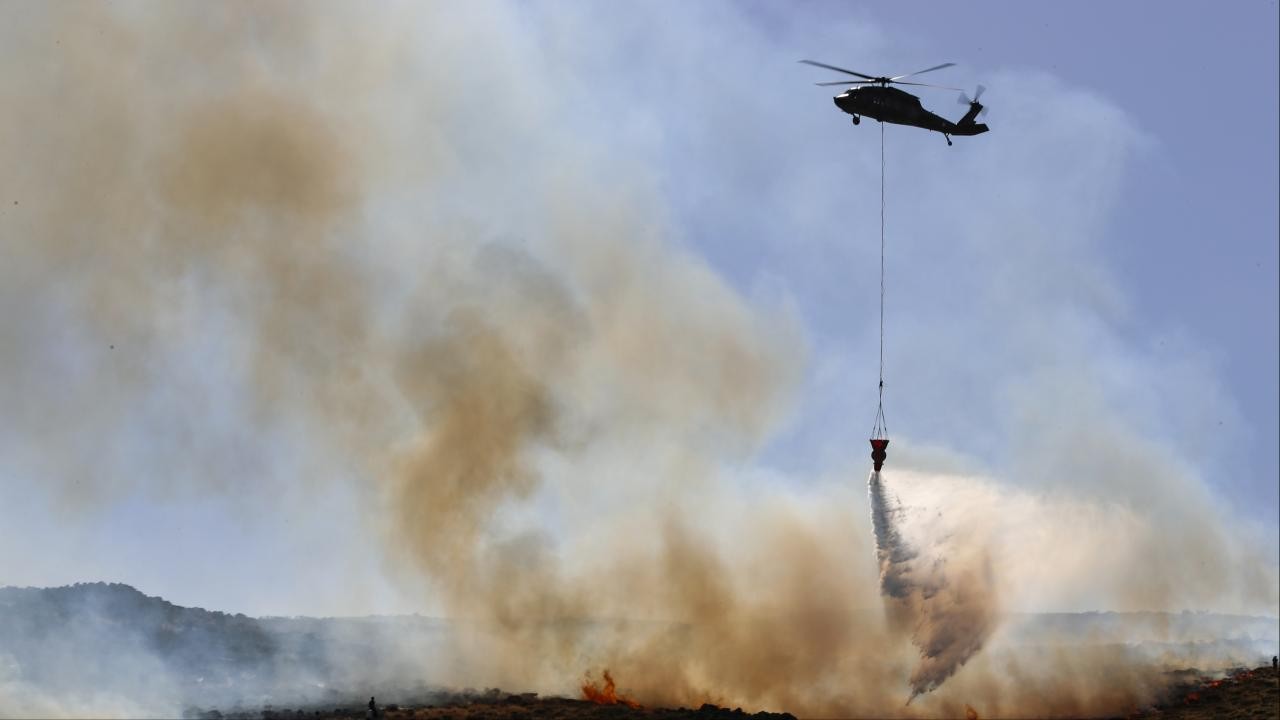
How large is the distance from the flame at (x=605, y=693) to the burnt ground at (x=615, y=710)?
158 cm

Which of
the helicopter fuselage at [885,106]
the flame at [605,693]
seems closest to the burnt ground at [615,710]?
the flame at [605,693]

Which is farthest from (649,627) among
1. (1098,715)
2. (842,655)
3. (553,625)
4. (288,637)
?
(288,637)

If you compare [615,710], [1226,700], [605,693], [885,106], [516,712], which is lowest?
[516,712]

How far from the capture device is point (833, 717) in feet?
Result: 258

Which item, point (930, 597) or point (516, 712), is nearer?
point (516, 712)

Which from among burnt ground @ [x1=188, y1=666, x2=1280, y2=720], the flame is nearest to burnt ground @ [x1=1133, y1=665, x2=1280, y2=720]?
burnt ground @ [x1=188, y1=666, x2=1280, y2=720]

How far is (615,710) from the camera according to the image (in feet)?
243

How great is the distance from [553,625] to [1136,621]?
170 ft

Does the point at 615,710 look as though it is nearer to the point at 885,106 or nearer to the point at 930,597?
the point at 930,597

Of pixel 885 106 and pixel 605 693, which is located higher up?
pixel 885 106

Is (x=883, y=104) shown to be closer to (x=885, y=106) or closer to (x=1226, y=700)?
(x=885, y=106)

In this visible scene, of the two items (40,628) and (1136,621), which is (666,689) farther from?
(1136,621)

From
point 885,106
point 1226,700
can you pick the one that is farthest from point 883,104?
point 1226,700

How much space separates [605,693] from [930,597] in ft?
65.4
